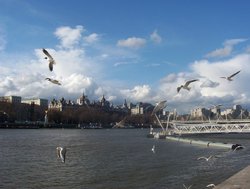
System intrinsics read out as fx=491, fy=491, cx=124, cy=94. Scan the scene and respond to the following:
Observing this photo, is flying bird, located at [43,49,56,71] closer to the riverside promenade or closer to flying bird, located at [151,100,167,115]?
flying bird, located at [151,100,167,115]

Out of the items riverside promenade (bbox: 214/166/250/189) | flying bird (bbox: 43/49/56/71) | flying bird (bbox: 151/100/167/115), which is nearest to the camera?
flying bird (bbox: 43/49/56/71)

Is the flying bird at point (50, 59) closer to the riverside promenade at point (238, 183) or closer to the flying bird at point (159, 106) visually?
the flying bird at point (159, 106)

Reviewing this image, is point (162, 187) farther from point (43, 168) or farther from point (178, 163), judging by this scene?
point (178, 163)

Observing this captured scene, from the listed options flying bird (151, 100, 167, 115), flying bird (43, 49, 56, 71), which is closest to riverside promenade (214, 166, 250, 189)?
flying bird (151, 100, 167, 115)

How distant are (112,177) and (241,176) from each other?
13250mm

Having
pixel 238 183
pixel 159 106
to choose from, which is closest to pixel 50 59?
pixel 159 106

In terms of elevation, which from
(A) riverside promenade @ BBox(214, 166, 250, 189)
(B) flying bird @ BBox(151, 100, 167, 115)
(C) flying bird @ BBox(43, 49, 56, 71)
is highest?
(C) flying bird @ BBox(43, 49, 56, 71)

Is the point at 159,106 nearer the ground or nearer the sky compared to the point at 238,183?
nearer the sky

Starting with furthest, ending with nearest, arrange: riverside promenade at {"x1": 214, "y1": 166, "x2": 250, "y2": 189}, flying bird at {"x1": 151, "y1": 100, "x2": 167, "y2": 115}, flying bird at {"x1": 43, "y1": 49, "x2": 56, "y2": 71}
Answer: riverside promenade at {"x1": 214, "y1": 166, "x2": 250, "y2": 189}
flying bird at {"x1": 151, "y1": 100, "x2": 167, "y2": 115}
flying bird at {"x1": 43, "y1": 49, "x2": 56, "y2": 71}

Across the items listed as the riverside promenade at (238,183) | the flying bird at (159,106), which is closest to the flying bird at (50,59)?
the flying bird at (159,106)

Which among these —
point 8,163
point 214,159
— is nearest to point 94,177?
point 8,163

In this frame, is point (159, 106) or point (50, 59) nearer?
point (50, 59)

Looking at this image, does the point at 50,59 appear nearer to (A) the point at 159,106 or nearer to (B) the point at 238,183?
(A) the point at 159,106

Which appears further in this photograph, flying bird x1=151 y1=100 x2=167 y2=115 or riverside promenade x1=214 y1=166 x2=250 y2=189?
riverside promenade x1=214 y1=166 x2=250 y2=189
